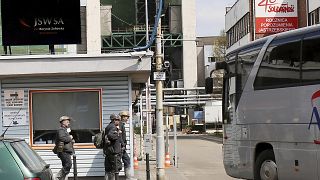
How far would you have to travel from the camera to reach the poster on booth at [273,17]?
33.3 meters

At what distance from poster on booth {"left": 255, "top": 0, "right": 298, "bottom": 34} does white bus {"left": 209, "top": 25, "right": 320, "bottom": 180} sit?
20.3 meters

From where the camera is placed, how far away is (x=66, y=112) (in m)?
14.9

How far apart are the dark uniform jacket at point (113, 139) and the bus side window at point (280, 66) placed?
130 inches

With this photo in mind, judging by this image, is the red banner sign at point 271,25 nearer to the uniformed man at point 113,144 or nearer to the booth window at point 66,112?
the booth window at point 66,112

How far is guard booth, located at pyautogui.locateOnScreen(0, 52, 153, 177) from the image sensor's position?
1458cm

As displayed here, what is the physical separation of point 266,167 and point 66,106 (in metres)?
5.77

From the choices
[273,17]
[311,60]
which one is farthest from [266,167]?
[273,17]

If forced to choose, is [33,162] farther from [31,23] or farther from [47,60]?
[31,23]

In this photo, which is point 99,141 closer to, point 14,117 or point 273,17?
point 14,117

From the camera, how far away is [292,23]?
3422 centimetres

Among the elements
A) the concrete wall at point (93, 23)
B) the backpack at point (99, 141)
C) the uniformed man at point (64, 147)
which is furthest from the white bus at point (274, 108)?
the concrete wall at point (93, 23)

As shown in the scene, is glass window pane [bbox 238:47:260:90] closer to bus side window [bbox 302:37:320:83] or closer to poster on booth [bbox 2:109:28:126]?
bus side window [bbox 302:37:320:83]

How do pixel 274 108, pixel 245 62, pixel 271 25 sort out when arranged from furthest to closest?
pixel 271 25
pixel 245 62
pixel 274 108

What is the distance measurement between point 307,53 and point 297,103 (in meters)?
0.96
